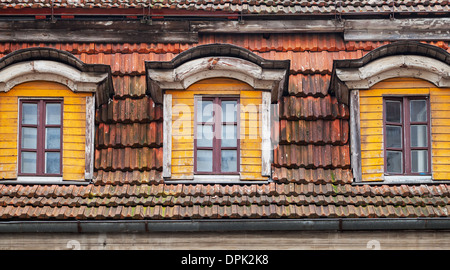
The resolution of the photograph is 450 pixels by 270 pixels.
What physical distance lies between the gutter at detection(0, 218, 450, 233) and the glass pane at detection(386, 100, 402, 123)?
158cm

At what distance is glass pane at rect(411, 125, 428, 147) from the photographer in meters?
11.4

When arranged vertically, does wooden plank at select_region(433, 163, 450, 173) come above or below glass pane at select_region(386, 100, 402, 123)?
below

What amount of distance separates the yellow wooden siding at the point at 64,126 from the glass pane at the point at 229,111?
6.08ft

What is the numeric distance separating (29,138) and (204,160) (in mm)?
2415

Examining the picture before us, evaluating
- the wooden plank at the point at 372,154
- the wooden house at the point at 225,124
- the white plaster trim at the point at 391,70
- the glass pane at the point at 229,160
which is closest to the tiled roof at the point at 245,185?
the wooden house at the point at 225,124

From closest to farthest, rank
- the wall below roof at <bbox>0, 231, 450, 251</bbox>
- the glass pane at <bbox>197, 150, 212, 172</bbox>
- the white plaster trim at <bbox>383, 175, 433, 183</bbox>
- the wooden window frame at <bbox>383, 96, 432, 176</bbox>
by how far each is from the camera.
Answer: the wall below roof at <bbox>0, 231, 450, 251</bbox>
the white plaster trim at <bbox>383, 175, 433, 183</bbox>
the wooden window frame at <bbox>383, 96, 432, 176</bbox>
the glass pane at <bbox>197, 150, 212, 172</bbox>

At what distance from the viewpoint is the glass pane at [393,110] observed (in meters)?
11.5

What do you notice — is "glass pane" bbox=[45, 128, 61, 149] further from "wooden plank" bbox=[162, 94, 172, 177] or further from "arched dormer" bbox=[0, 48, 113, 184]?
"wooden plank" bbox=[162, 94, 172, 177]

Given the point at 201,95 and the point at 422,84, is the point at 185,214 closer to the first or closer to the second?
the point at 201,95

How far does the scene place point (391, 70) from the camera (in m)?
11.4


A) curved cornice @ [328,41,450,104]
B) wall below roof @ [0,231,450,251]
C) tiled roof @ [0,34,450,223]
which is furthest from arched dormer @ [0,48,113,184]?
curved cornice @ [328,41,450,104]

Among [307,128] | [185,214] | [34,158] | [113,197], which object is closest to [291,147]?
[307,128]

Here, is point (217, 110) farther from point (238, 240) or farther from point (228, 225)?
point (238, 240)
